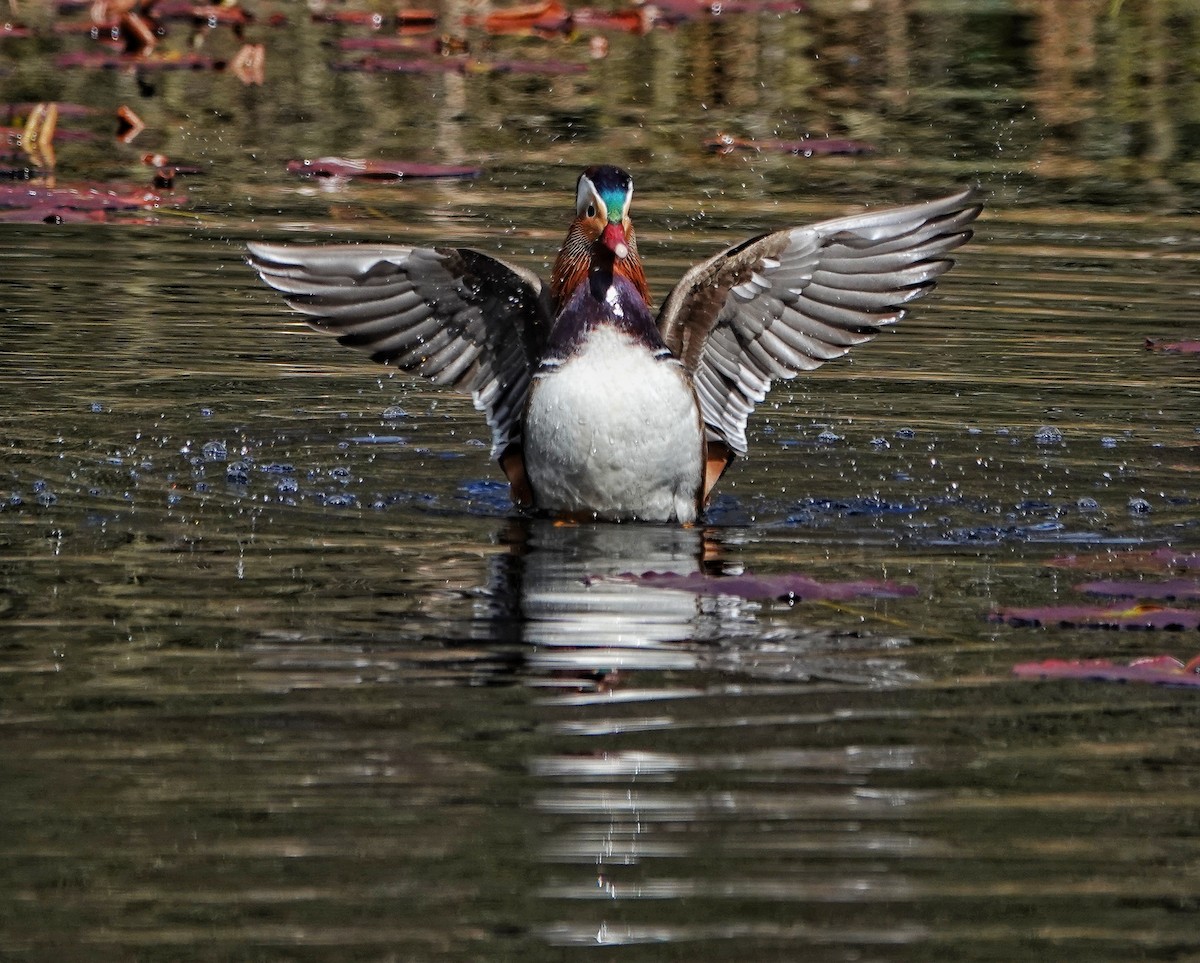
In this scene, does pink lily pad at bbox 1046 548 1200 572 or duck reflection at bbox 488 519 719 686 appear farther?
pink lily pad at bbox 1046 548 1200 572

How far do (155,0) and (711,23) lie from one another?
499 centimetres

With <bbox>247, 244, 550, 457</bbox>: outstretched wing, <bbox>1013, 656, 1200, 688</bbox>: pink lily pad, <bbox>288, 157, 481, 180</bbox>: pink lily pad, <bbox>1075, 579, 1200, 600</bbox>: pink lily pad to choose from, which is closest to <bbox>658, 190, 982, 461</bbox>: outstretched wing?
<bbox>247, 244, 550, 457</bbox>: outstretched wing

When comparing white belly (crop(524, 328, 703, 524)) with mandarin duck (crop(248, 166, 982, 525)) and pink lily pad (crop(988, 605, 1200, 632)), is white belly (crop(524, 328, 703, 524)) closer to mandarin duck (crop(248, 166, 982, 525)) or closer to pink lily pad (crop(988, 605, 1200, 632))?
mandarin duck (crop(248, 166, 982, 525))

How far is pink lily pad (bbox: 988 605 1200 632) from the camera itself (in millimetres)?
6371

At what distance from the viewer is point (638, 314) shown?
779 centimetres

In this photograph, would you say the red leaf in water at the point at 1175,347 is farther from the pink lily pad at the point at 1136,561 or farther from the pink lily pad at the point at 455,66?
the pink lily pad at the point at 455,66

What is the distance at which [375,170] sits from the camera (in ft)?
46.9

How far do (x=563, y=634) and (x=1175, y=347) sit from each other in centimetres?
517

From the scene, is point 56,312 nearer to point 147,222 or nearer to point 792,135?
point 147,222

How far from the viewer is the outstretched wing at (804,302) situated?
856 centimetres

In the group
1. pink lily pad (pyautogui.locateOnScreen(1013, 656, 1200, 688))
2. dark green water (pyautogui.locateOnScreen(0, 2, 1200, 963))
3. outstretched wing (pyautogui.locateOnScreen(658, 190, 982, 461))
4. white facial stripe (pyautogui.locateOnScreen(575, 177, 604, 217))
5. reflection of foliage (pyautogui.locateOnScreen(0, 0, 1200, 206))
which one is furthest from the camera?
reflection of foliage (pyautogui.locateOnScreen(0, 0, 1200, 206))

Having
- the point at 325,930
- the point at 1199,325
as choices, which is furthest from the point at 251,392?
the point at 325,930

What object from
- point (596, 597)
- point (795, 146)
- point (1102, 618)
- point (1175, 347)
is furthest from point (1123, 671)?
point (795, 146)

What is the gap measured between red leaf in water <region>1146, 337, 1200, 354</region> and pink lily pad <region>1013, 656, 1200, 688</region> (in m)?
4.87
